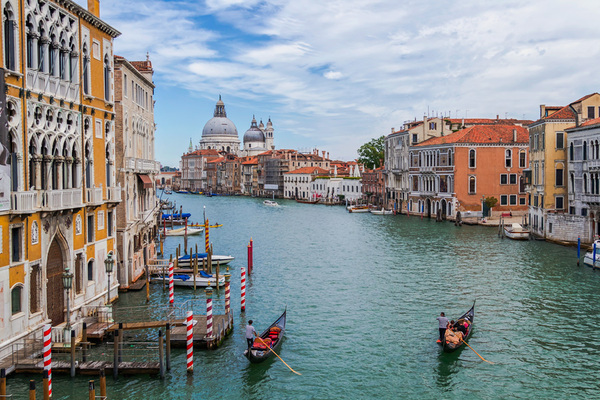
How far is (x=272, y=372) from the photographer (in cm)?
1180

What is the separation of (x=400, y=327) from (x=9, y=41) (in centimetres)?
1062

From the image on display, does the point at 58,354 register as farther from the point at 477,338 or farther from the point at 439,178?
the point at 439,178

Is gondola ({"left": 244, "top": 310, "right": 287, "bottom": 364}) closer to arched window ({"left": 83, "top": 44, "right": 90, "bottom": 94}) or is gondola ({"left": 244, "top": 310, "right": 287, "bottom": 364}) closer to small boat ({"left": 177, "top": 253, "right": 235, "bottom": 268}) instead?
arched window ({"left": 83, "top": 44, "right": 90, "bottom": 94})

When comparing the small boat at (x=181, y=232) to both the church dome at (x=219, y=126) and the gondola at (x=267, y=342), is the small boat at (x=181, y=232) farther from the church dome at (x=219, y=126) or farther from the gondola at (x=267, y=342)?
the church dome at (x=219, y=126)

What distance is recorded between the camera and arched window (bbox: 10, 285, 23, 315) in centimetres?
1056

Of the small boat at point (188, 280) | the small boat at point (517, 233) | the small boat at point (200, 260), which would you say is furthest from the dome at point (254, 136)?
the small boat at point (188, 280)

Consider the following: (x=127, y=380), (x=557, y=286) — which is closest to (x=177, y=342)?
(x=127, y=380)

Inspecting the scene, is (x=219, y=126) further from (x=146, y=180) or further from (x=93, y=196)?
(x=93, y=196)

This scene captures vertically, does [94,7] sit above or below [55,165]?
above

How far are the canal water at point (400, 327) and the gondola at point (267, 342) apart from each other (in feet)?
0.67

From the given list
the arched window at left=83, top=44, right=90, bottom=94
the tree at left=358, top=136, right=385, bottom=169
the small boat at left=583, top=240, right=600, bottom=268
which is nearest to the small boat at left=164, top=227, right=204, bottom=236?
the small boat at left=583, top=240, right=600, bottom=268

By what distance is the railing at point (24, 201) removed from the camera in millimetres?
10391

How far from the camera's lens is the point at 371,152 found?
7788cm

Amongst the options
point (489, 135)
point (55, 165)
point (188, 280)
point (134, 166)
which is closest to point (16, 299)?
point (55, 165)
